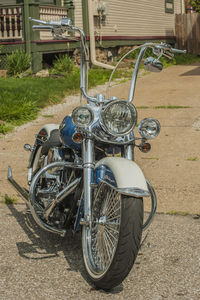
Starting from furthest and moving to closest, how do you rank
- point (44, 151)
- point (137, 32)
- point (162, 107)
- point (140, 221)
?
1. point (137, 32)
2. point (162, 107)
3. point (44, 151)
4. point (140, 221)

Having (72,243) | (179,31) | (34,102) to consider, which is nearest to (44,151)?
(72,243)

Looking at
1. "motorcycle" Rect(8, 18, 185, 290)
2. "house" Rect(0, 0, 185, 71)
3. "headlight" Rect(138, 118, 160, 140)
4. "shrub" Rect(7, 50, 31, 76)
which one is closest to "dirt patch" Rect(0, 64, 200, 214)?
"motorcycle" Rect(8, 18, 185, 290)

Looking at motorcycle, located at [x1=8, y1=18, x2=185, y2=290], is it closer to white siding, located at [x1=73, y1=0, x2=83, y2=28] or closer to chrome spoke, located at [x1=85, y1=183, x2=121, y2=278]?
chrome spoke, located at [x1=85, y1=183, x2=121, y2=278]

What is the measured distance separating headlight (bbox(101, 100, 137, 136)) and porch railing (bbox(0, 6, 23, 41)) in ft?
36.5

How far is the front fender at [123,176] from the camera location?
3.19 metres

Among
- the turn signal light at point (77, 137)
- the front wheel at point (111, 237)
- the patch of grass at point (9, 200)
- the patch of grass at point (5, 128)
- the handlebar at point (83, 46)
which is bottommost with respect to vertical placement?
the patch of grass at point (9, 200)

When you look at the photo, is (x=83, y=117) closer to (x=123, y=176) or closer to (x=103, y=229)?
(x=123, y=176)

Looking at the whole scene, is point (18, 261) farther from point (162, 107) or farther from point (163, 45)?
point (162, 107)

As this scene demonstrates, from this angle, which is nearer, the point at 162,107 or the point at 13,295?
the point at 13,295

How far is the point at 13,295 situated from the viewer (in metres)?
3.35

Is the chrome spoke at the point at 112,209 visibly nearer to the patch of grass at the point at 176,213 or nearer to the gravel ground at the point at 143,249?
the gravel ground at the point at 143,249

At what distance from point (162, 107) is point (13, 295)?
24.3 feet

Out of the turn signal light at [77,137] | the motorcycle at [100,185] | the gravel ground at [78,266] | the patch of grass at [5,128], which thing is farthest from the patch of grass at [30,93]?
the turn signal light at [77,137]

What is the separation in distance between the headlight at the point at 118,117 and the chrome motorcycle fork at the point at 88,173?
0.24 m
